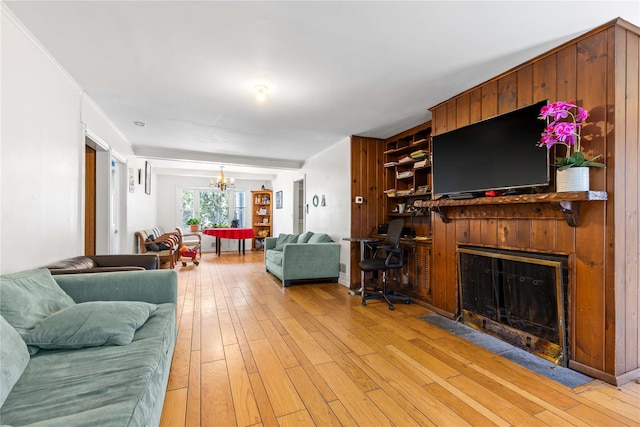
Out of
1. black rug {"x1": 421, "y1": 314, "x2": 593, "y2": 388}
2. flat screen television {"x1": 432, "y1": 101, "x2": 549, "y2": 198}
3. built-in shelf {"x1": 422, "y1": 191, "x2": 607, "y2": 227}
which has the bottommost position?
black rug {"x1": 421, "y1": 314, "x2": 593, "y2": 388}

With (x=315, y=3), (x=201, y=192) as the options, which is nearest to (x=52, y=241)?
(x=315, y=3)

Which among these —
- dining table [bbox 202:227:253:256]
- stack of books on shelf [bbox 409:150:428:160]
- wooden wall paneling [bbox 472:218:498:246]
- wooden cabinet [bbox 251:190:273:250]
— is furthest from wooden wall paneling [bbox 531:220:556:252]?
wooden cabinet [bbox 251:190:273:250]

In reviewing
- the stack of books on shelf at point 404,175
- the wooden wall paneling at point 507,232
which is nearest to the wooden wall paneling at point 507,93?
the wooden wall paneling at point 507,232

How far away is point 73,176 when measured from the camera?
8.98 feet

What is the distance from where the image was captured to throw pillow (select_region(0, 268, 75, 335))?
4.81 feet

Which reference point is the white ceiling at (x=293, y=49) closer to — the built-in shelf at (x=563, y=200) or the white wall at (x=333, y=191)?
the built-in shelf at (x=563, y=200)

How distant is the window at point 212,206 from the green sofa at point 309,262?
190 inches

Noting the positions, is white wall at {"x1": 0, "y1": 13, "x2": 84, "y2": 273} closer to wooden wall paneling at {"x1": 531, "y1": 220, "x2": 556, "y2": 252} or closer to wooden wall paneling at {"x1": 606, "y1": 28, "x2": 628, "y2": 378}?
wooden wall paneling at {"x1": 531, "y1": 220, "x2": 556, "y2": 252}

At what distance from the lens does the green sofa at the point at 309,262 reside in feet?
15.0

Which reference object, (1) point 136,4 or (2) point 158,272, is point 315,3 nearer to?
(1) point 136,4

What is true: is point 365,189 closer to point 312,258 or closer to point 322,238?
point 322,238

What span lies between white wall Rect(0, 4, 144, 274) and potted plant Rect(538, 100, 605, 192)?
357 cm

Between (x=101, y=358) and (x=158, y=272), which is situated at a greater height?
(x=158, y=272)

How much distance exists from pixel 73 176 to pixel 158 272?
1406 mm
